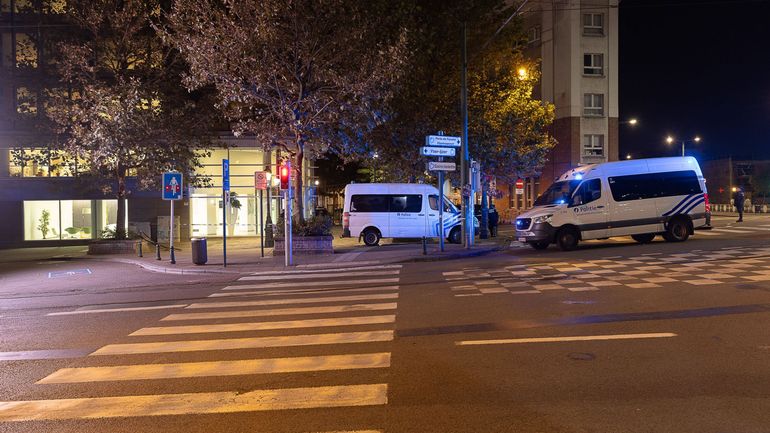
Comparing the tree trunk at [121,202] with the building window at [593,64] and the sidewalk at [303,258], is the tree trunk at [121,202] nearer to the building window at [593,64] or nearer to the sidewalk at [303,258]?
the sidewalk at [303,258]

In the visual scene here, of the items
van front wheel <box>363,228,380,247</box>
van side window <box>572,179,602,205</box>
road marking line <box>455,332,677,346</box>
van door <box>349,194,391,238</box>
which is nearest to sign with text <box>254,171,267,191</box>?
van door <box>349,194,391,238</box>

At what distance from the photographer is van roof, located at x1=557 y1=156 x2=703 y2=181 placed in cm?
1951

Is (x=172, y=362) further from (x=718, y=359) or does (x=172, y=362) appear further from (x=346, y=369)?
(x=718, y=359)

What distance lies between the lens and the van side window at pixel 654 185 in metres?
19.4

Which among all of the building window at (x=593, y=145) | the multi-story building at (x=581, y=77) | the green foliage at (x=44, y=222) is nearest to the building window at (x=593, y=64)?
the multi-story building at (x=581, y=77)

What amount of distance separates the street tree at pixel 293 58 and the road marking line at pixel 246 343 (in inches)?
487

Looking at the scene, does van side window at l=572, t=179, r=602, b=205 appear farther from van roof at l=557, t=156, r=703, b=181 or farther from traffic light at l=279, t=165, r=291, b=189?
traffic light at l=279, t=165, r=291, b=189

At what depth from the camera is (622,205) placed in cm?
1942

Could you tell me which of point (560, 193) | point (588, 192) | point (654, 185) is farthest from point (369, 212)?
point (654, 185)

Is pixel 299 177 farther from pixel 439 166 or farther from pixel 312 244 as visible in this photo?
pixel 439 166

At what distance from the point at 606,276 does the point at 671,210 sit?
8658mm

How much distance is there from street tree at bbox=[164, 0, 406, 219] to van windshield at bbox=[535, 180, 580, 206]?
692 cm

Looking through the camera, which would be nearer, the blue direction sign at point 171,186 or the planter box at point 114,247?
the blue direction sign at point 171,186

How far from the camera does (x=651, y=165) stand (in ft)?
64.8
